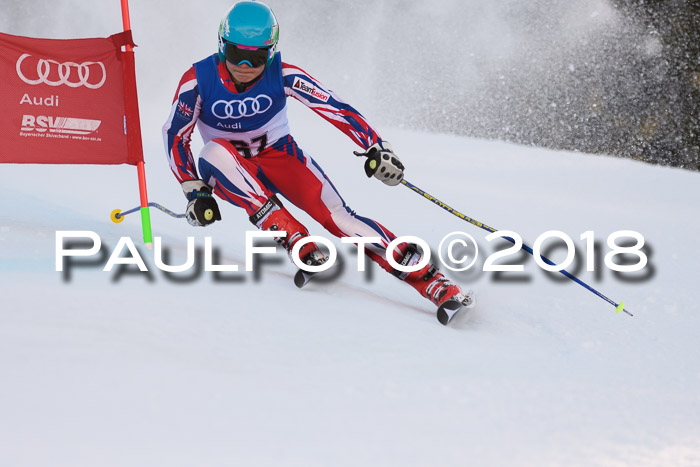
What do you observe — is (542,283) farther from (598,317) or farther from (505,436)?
(505,436)

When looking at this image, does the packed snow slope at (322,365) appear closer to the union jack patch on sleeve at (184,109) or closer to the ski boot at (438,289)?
the ski boot at (438,289)

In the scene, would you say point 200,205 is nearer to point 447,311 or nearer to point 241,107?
point 241,107

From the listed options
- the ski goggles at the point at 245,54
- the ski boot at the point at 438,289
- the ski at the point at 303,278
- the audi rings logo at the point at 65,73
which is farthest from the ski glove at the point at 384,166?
the audi rings logo at the point at 65,73

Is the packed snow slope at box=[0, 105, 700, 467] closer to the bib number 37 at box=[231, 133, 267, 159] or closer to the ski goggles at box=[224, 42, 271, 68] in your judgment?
the bib number 37 at box=[231, 133, 267, 159]

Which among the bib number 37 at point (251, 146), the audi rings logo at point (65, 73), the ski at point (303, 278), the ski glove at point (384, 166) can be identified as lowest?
the ski at point (303, 278)

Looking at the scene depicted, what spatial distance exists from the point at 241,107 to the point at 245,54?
26cm

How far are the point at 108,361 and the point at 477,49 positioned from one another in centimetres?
1199

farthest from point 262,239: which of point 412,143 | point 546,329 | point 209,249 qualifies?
point 412,143

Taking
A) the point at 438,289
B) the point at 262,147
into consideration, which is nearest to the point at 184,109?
the point at 262,147
